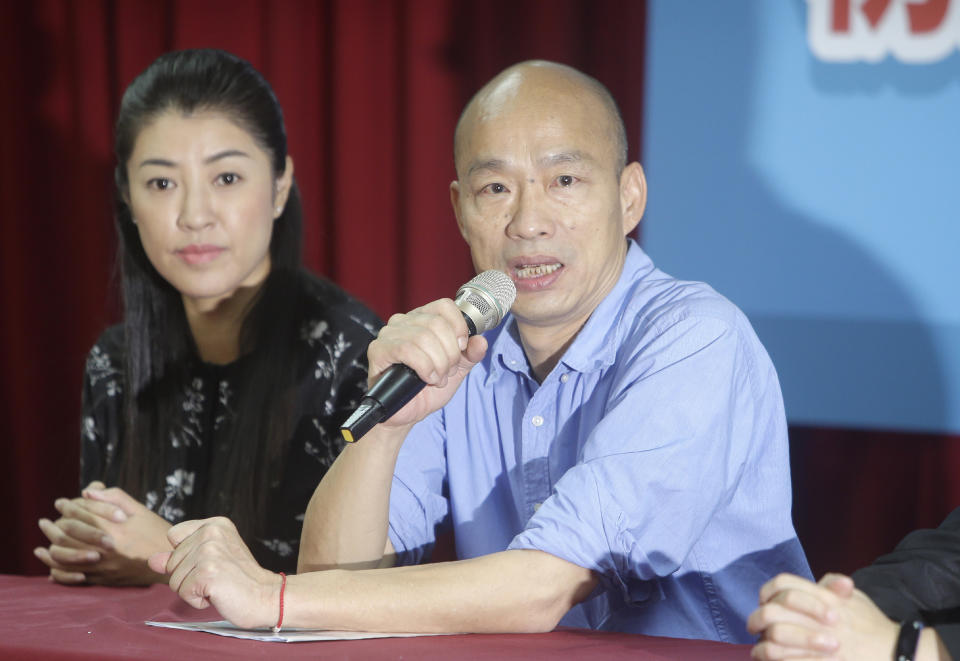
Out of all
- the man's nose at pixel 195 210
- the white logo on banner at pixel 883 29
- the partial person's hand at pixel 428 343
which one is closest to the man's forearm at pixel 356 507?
the partial person's hand at pixel 428 343

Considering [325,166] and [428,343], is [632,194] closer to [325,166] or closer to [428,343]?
[428,343]

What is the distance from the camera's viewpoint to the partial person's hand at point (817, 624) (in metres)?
0.89

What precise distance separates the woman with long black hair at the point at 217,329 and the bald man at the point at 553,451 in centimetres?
31

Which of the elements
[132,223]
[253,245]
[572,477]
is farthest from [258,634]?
[132,223]

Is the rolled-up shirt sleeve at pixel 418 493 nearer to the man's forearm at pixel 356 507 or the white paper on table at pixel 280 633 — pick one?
the man's forearm at pixel 356 507

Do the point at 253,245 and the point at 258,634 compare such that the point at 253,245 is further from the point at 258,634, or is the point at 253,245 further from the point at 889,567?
the point at 889,567

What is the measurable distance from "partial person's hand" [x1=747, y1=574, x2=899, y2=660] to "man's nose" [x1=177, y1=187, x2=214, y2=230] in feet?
4.20

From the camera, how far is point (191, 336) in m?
2.00

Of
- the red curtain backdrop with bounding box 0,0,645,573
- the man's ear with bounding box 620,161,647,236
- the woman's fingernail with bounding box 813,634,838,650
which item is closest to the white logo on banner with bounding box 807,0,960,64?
the red curtain backdrop with bounding box 0,0,645,573

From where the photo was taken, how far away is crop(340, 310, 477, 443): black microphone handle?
1.05 m

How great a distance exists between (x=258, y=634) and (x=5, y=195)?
2437 millimetres

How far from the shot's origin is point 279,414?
178cm

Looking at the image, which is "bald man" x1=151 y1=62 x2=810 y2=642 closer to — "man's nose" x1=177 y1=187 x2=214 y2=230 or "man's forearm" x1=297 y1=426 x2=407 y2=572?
"man's forearm" x1=297 y1=426 x2=407 y2=572

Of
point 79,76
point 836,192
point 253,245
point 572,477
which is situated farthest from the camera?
point 79,76
